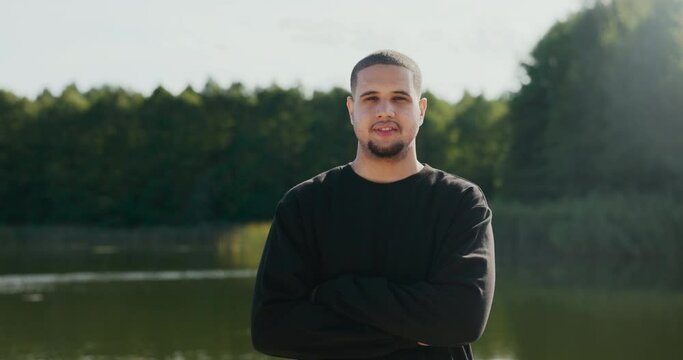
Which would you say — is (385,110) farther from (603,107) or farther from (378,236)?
(603,107)

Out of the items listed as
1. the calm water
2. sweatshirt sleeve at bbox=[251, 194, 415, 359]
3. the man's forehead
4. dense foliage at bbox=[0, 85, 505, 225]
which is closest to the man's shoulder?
the man's forehead

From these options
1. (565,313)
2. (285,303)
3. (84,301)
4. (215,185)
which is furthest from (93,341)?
(215,185)

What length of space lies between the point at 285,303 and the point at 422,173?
42 cm

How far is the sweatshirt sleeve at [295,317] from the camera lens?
2439 mm

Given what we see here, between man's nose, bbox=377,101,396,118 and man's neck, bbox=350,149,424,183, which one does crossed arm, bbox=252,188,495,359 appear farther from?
man's nose, bbox=377,101,396,118

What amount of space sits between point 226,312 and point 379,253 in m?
16.2

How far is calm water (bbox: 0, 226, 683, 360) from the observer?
45.8 ft

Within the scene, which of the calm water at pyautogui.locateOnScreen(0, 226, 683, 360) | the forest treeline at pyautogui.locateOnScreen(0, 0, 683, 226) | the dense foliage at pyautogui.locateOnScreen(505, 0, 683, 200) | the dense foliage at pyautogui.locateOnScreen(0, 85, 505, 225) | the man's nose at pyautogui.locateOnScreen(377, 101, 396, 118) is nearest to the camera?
the man's nose at pyautogui.locateOnScreen(377, 101, 396, 118)

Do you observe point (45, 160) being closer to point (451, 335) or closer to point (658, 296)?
point (658, 296)

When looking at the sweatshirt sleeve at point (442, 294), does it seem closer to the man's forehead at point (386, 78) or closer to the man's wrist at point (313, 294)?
the man's wrist at point (313, 294)

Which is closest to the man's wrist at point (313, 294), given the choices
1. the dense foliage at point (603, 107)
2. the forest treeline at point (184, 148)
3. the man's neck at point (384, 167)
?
the man's neck at point (384, 167)

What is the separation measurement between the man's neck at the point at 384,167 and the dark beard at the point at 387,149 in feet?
0.07

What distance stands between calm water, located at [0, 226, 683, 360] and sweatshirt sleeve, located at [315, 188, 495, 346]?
10.7 m

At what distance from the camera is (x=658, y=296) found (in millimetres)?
19328
